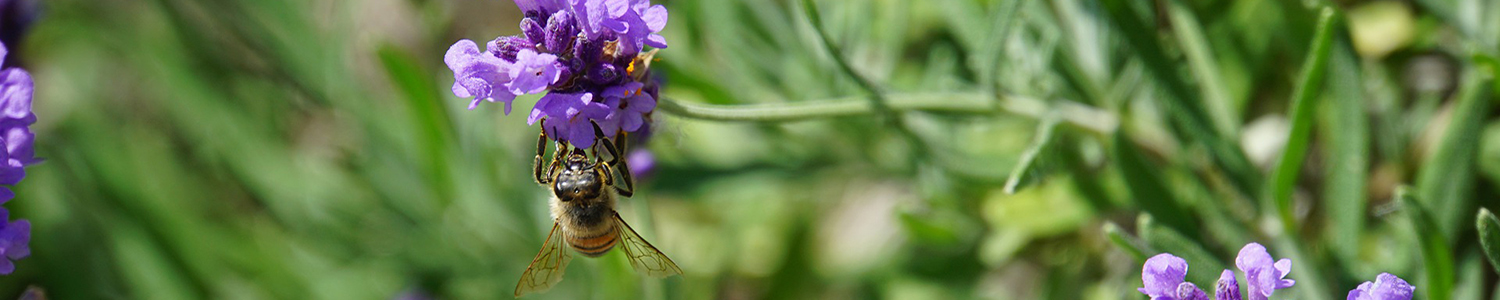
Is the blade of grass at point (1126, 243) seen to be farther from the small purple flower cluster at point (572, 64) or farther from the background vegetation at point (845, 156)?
the small purple flower cluster at point (572, 64)

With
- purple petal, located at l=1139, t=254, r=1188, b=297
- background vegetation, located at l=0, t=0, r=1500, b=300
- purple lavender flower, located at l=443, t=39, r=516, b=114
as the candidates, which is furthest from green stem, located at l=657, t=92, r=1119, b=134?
purple petal, located at l=1139, t=254, r=1188, b=297

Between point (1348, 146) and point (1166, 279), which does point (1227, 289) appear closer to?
point (1166, 279)

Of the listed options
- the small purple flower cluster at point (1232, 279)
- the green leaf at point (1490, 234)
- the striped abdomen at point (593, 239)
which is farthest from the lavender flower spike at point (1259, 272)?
the striped abdomen at point (593, 239)

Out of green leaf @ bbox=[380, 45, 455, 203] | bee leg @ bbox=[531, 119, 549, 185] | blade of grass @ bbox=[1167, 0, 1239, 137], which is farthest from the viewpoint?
green leaf @ bbox=[380, 45, 455, 203]

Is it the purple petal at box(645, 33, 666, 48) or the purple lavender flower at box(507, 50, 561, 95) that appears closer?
the purple lavender flower at box(507, 50, 561, 95)

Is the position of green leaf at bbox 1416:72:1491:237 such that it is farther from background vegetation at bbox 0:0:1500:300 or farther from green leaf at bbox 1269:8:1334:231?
green leaf at bbox 1269:8:1334:231

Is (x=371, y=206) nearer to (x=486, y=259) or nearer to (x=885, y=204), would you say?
(x=486, y=259)

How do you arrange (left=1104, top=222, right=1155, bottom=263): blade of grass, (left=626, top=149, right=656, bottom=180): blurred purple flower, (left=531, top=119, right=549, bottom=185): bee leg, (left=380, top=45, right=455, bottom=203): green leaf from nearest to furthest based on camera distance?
(left=1104, top=222, right=1155, bottom=263): blade of grass < (left=531, top=119, right=549, bottom=185): bee leg < (left=626, top=149, right=656, bottom=180): blurred purple flower < (left=380, top=45, right=455, bottom=203): green leaf
